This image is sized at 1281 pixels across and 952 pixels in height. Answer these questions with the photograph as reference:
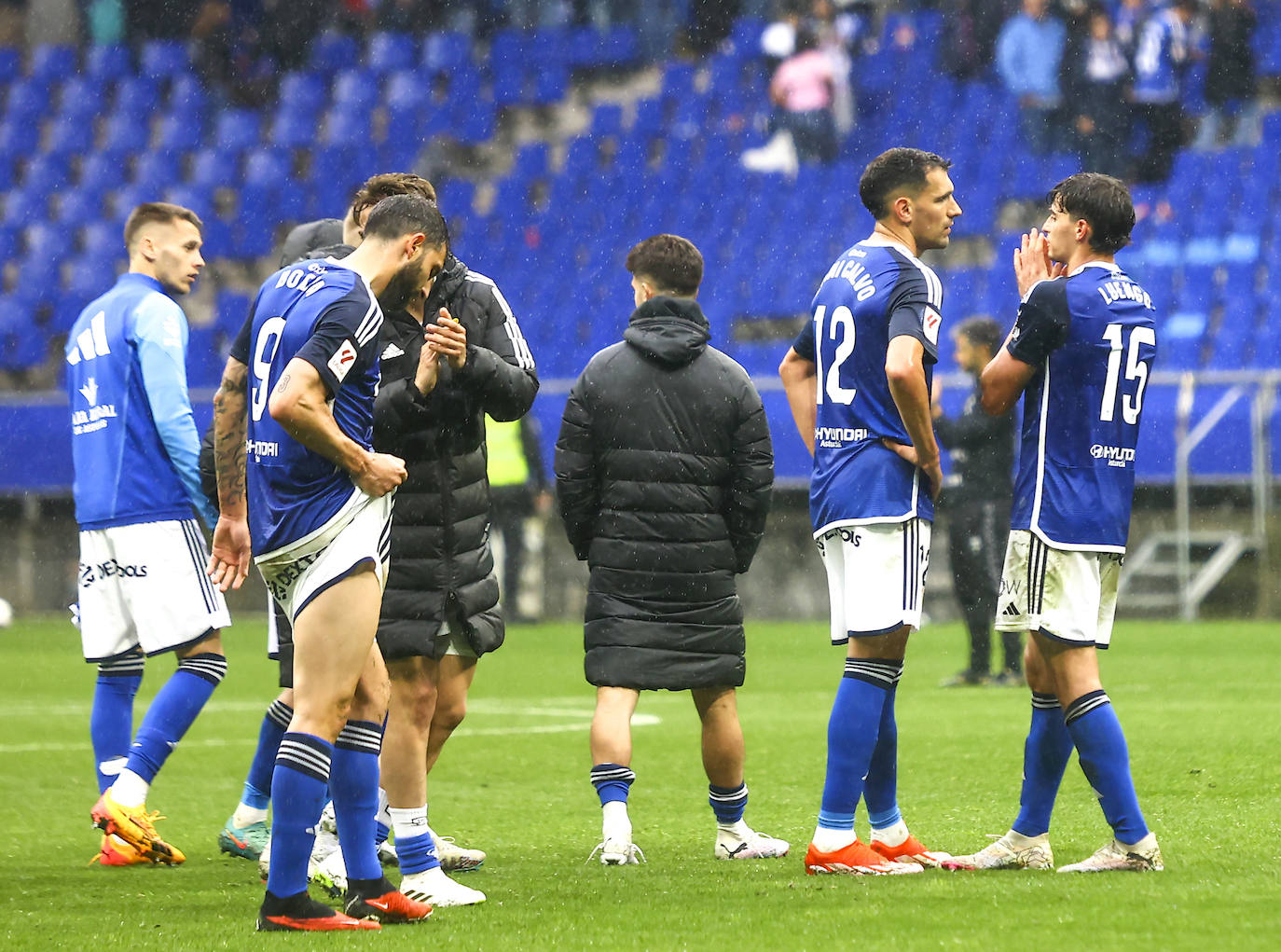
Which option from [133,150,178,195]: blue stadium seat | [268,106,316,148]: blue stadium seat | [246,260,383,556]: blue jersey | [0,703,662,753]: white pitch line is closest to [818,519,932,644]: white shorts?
[246,260,383,556]: blue jersey

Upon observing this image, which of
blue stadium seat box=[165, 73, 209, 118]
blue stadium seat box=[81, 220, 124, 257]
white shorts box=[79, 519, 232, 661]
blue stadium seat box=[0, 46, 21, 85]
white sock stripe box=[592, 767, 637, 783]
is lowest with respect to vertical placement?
white sock stripe box=[592, 767, 637, 783]

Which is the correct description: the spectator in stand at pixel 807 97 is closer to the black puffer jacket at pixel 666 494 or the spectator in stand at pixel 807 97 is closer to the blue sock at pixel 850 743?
the black puffer jacket at pixel 666 494

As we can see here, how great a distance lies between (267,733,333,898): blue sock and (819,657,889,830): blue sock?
55.6 inches

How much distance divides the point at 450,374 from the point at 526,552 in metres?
10.9

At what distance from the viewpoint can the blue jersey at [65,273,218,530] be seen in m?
6.10

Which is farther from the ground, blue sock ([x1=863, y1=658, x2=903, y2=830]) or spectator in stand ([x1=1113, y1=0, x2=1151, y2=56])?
spectator in stand ([x1=1113, y1=0, x2=1151, y2=56])

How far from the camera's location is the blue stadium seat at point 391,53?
24.5 metres

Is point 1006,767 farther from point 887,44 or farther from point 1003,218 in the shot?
point 887,44

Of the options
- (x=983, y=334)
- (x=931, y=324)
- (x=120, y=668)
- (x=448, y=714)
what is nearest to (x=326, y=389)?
(x=448, y=714)

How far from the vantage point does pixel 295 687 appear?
4.35 m

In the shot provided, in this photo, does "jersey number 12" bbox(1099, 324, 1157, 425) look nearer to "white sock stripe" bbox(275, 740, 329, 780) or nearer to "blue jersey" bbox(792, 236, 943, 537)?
"blue jersey" bbox(792, 236, 943, 537)

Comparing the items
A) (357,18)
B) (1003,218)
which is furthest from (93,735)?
(357,18)

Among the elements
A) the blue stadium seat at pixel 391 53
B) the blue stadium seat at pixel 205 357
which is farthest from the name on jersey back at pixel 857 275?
the blue stadium seat at pixel 391 53

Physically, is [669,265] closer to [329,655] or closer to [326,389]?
[326,389]
